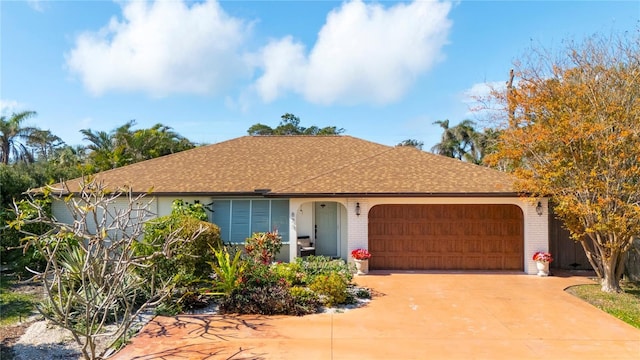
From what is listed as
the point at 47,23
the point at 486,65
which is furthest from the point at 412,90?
the point at 47,23

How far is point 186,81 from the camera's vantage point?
15203mm

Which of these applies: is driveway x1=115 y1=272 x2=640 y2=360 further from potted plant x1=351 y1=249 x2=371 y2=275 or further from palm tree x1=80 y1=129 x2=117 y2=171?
palm tree x1=80 y1=129 x2=117 y2=171

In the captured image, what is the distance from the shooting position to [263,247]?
11.8m

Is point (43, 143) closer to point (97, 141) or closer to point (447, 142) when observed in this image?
point (97, 141)

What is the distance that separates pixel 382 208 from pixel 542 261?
5.36 m

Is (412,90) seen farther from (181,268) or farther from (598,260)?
(181,268)

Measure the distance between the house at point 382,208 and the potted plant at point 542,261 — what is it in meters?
0.21

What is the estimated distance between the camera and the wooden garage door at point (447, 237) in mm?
12961

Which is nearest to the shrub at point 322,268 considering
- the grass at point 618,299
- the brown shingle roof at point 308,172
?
the brown shingle roof at point 308,172

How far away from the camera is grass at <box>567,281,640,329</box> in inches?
333

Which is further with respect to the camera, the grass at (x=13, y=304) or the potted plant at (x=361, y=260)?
the potted plant at (x=361, y=260)

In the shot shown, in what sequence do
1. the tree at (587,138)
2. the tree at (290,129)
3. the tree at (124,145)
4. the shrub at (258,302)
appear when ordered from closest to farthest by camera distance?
the shrub at (258,302)
the tree at (587,138)
the tree at (124,145)
the tree at (290,129)

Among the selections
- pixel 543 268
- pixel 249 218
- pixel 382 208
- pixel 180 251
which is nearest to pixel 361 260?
pixel 382 208

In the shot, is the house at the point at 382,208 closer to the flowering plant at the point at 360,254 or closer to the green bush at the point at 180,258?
the flowering plant at the point at 360,254
